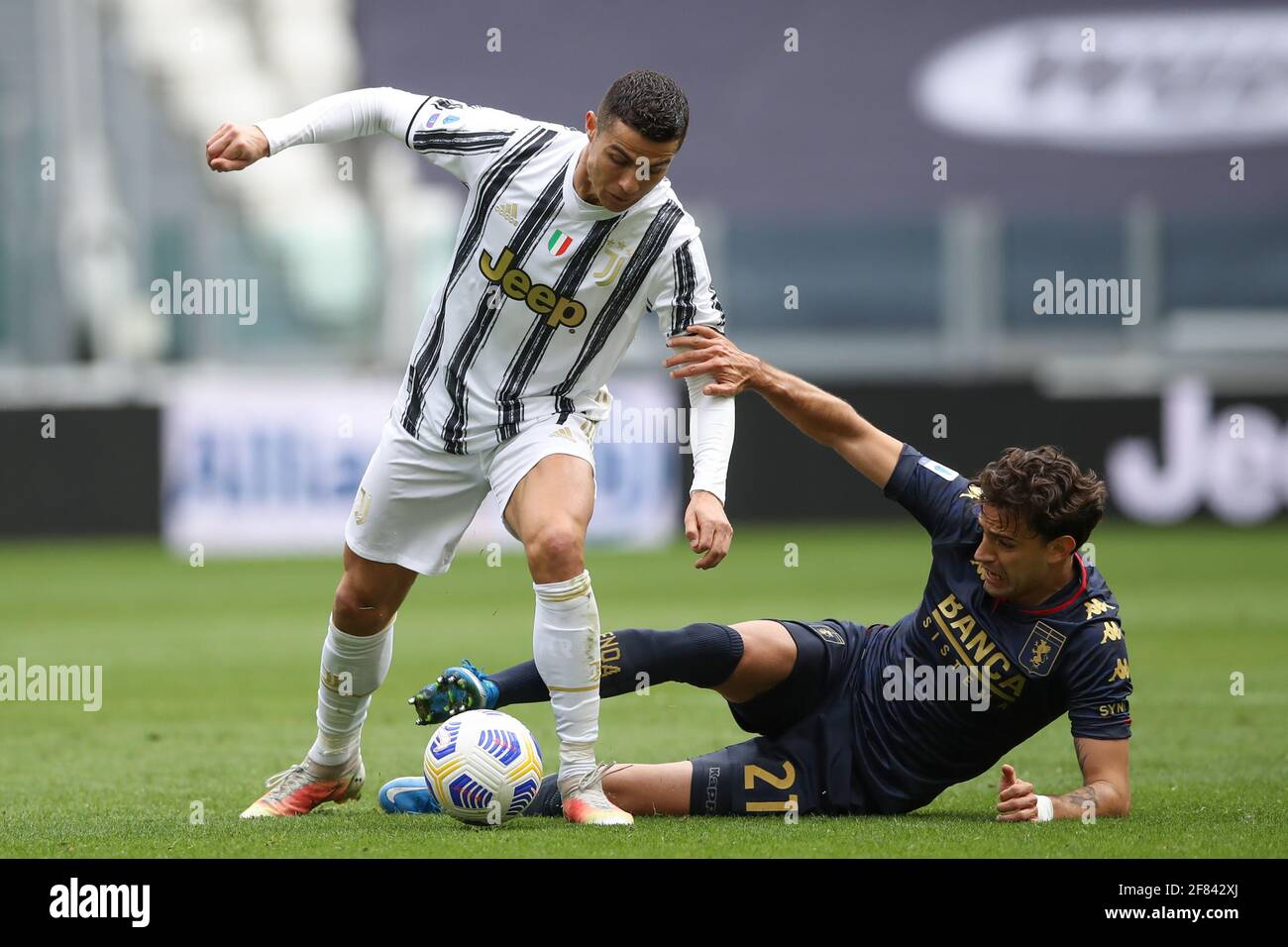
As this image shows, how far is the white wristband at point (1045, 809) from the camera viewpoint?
4.55 m

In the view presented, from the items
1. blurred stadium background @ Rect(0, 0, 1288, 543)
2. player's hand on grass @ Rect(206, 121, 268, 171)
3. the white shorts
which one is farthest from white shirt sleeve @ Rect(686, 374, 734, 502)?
blurred stadium background @ Rect(0, 0, 1288, 543)

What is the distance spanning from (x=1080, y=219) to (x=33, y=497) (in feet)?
36.6

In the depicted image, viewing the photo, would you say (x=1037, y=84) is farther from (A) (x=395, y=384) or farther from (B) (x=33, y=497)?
(B) (x=33, y=497)

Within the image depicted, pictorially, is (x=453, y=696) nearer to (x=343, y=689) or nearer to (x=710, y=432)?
(x=343, y=689)

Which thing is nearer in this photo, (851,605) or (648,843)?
(648,843)

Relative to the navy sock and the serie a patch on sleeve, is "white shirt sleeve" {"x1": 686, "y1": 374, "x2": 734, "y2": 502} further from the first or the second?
the serie a patch on sleeve

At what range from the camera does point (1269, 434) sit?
16031 mm

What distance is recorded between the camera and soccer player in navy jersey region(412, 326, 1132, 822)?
14.9 ft

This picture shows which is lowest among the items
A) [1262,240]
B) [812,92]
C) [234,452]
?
[234,452]

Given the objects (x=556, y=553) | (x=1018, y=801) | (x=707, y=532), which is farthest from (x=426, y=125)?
(x=1018, y=801)

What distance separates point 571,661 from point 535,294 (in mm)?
1065

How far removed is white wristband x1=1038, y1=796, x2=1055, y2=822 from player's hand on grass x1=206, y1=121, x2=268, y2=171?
8.93 ft

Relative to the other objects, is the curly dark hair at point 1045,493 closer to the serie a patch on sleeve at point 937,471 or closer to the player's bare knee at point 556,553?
the serie a patch on sleeve at point 937,471

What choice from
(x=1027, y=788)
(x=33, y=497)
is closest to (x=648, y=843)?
(x=1027, y=788)
